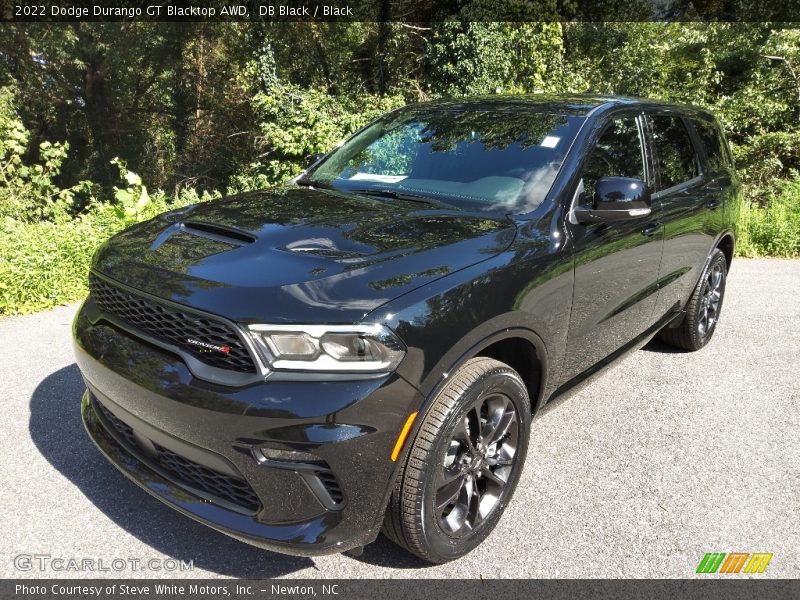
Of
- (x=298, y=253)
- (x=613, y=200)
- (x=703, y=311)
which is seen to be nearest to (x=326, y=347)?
(x=298, y=253)

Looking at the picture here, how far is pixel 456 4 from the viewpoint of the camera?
14180 mm

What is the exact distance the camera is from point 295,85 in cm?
1398

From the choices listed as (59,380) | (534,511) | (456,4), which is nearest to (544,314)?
(534,511)

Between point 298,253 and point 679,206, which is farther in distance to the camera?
point 679,206

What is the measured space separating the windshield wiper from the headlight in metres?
1.11

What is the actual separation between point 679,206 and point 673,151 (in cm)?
42

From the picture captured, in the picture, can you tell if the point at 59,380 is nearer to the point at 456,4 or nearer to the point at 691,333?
the point at 691,333

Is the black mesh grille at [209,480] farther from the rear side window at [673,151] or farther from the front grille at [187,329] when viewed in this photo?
the rear side window at [673,151]

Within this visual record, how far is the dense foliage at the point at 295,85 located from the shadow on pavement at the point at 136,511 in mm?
7591

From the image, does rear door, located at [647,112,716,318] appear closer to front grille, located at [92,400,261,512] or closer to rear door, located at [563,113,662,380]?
rear door, located at [563,113,662,380]

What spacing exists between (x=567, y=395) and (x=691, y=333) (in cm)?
199

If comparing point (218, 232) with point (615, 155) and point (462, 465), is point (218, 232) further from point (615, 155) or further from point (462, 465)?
point (615, 155)

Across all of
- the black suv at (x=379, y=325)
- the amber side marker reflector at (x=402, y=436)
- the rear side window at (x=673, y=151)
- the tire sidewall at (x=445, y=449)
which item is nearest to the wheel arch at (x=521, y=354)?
the black suv at (x=379, y=325)

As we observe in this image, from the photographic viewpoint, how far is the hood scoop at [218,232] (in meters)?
2.52
